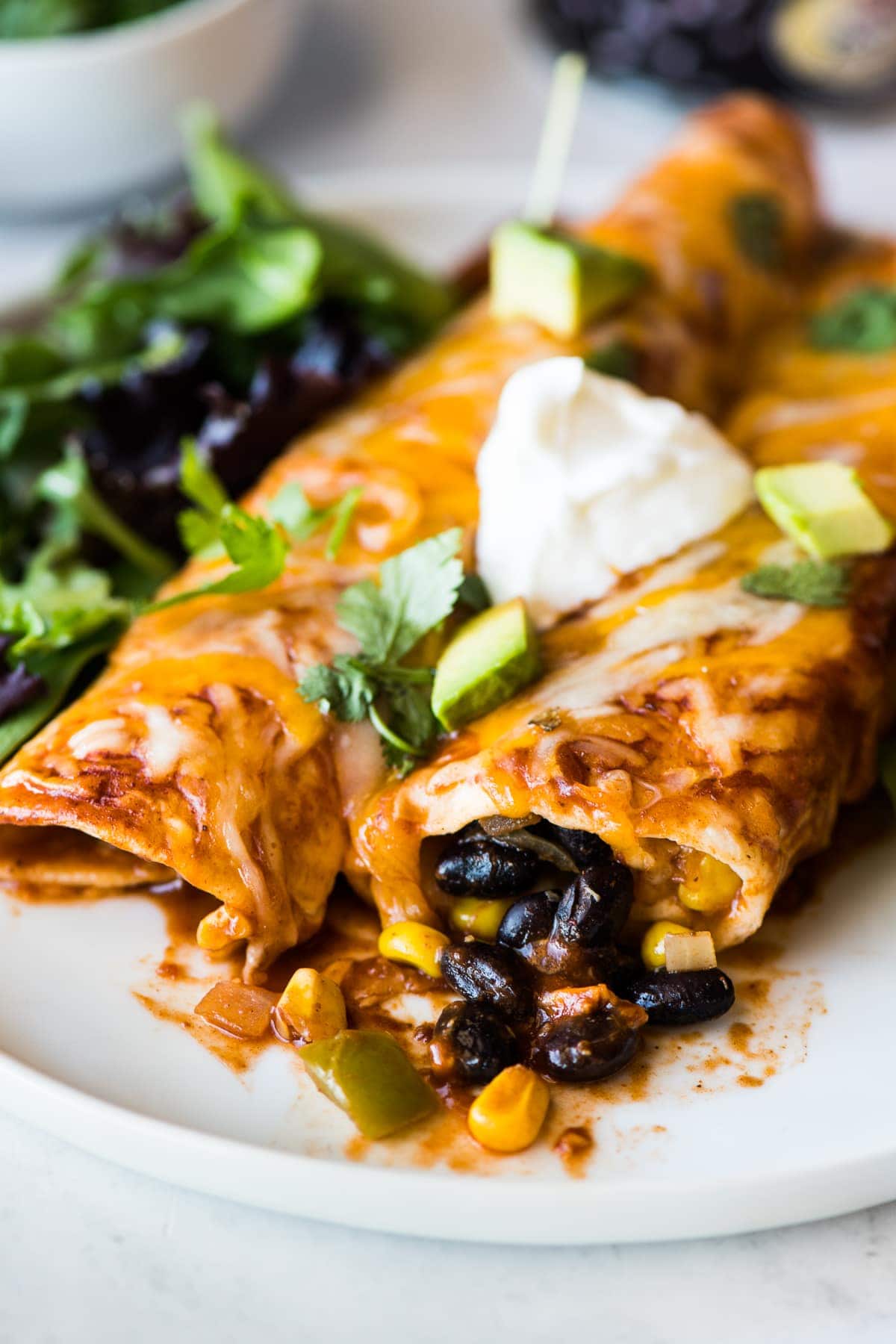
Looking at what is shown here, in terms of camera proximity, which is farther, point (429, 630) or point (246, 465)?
point (246, 465)

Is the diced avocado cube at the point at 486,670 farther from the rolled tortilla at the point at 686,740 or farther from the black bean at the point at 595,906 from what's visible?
the black bean at the point at 595,906

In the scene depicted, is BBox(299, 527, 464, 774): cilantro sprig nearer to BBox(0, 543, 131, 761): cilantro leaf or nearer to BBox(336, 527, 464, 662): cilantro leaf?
BBox(336, 527, 464, 662): cilantro leaf

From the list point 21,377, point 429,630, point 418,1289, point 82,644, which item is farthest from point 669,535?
point 21,377

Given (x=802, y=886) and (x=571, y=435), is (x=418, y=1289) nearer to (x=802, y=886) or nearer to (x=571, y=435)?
(x=802, y=886)

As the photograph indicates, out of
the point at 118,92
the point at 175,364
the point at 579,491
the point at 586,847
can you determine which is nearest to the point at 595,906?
the point at 586,847

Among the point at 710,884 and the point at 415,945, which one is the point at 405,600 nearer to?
the point at 415,945
